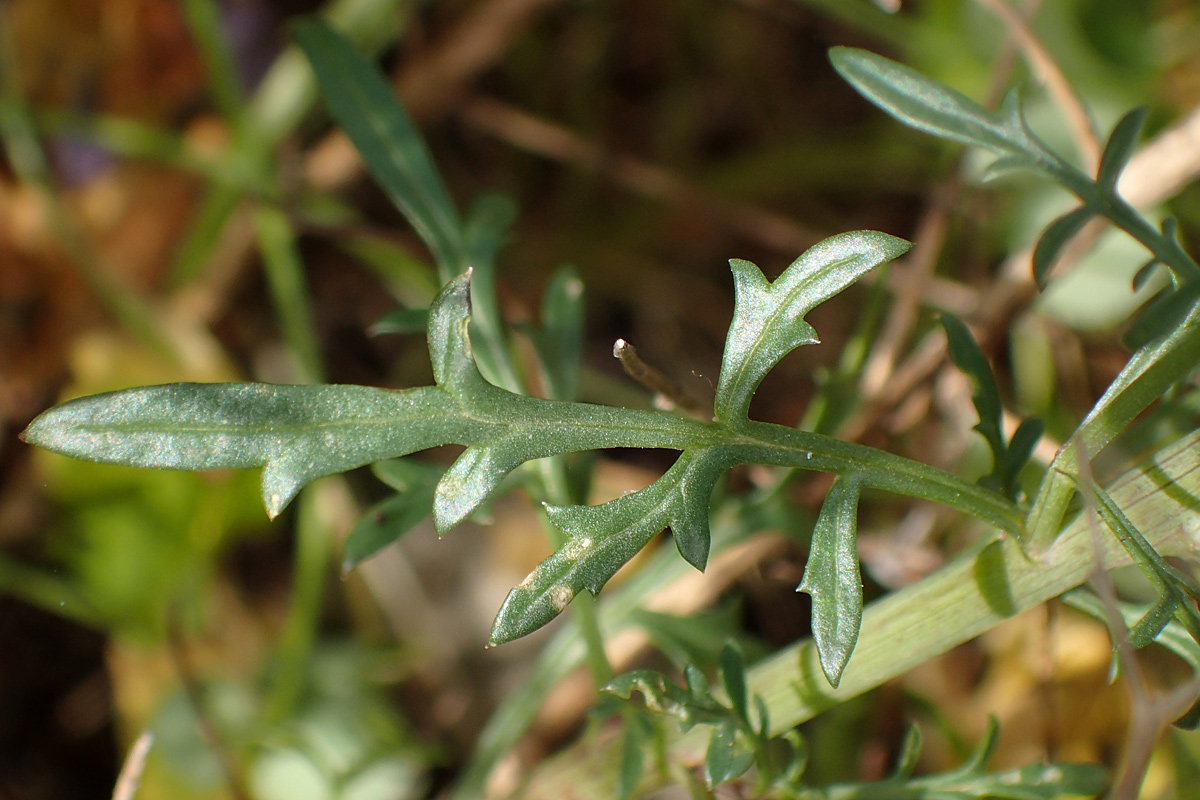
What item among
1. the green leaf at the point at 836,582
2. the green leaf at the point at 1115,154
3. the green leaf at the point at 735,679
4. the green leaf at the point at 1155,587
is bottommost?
the green leaf at the point at 1155,587

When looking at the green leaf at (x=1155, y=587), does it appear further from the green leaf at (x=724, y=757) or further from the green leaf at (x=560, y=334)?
the green leaf at (x=560, y=334)

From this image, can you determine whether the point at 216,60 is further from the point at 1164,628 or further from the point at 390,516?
the point at 1164,628

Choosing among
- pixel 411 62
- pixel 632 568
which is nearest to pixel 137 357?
pixel 411 62

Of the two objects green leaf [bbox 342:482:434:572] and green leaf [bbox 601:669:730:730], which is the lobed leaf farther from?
green leaf [bbox 601:669:730:730]

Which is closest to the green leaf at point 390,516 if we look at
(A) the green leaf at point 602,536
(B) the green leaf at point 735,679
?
(A) the green leaf at point 602,536

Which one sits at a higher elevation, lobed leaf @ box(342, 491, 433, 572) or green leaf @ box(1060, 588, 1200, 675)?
lobed leaf @ box(342, 491, 433, 572)

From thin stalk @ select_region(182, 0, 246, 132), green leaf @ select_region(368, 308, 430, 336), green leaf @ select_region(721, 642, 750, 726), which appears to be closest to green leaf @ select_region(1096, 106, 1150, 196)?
green leaf @ select_region(721, 642, 750, 726)
